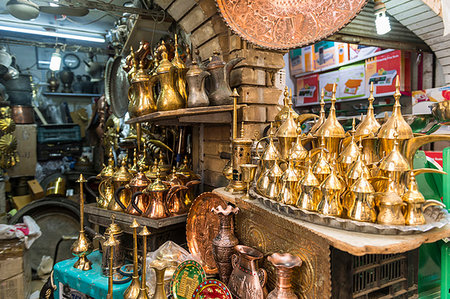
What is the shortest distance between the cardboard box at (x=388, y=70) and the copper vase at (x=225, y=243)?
3.28m

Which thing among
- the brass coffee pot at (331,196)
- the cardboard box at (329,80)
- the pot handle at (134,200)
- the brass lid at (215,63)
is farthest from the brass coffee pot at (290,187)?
the cardboard box at (329,80)

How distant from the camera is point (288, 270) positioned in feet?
3.68

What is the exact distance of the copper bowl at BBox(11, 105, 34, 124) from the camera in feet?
18.3

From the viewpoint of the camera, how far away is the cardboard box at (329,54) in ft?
14.7

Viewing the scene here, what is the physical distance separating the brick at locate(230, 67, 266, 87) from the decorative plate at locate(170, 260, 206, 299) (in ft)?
4.06

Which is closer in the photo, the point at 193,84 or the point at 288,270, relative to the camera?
the point at 288,270

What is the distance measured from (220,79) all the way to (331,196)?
116cm

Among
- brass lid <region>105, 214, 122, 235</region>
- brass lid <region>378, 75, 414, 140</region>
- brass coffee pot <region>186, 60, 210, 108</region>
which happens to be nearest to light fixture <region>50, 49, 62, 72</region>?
brass coffee pot <region>186, 60, 210, 108</region>

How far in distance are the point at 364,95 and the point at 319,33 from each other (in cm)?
289

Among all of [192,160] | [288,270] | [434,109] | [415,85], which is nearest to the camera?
[288,270]

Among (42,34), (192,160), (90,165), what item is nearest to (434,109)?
(192,160)

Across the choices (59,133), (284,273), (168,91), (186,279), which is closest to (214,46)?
(168,91)

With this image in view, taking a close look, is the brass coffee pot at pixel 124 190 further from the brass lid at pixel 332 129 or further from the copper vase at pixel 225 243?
the brass lid at pixel 332 129

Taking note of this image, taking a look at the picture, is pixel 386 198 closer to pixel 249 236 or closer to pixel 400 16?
pixel 249 236
